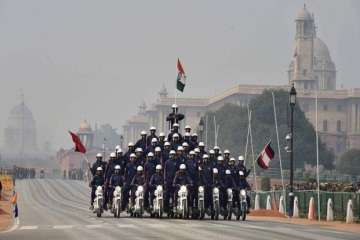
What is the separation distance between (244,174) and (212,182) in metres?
1.76

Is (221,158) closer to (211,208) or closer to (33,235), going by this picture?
(211,208)

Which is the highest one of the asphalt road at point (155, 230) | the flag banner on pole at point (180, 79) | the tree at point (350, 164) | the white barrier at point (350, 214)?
the tree at point (350, 164)

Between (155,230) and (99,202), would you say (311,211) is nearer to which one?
(99,202)

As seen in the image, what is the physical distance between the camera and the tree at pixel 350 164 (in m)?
176

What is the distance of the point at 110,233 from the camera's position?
3756 centimetres

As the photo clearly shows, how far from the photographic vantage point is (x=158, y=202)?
48.9 m

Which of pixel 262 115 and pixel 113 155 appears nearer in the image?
pixel 113 155

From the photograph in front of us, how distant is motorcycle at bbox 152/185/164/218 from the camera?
159 feet

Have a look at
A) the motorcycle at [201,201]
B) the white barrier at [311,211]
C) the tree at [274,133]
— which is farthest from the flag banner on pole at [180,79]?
the tree at [274,133]

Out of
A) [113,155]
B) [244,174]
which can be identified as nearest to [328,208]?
[244,174]

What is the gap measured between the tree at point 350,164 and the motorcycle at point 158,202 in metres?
125

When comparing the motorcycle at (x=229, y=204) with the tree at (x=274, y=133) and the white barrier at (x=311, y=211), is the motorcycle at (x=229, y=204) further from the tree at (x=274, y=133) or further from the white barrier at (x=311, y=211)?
the tree at (x=274, y=133)

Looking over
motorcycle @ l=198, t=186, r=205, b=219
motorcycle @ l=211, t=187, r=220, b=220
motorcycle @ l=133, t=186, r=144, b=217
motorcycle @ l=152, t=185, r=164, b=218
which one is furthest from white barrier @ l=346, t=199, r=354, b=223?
motorcycle @ l=133, t=186, r=144, b=217

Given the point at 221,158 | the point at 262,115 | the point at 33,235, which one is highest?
the point at 262,115
